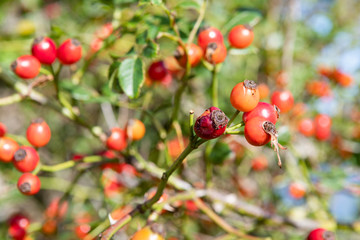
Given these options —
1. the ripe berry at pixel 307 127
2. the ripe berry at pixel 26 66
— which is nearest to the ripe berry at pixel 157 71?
the ripe berry at pixel 26 66

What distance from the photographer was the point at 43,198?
198 inches

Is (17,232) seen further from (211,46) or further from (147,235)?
(211,46)

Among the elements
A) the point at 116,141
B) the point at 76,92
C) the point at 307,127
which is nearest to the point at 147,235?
the point at 116,141

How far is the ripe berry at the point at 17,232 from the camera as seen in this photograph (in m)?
2.20

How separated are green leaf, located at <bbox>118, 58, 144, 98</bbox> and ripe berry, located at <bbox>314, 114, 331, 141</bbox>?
1.89m

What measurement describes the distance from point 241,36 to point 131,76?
0.62m

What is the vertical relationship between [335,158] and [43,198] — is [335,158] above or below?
above

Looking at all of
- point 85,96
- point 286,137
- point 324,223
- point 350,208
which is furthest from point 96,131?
point 350,208

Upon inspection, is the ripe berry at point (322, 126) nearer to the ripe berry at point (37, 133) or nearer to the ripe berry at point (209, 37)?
the ripe berry at point (209, 37)

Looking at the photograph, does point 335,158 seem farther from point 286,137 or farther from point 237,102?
point 237,102

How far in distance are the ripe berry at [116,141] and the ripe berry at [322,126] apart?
70.6 inches

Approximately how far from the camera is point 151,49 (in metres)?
1.60

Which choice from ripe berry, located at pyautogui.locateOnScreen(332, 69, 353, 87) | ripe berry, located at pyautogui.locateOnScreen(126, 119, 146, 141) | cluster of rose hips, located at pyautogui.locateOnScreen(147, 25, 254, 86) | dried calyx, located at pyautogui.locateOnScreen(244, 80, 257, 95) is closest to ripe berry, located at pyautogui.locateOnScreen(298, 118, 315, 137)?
ripe berry, located at pyautogui.locateOnScreen(332, 69, 353, 87)

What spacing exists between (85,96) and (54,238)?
1.33 metres
